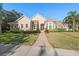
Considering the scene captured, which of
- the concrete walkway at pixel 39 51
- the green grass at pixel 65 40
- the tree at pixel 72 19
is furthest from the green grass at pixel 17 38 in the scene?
the tree at pixel 72 19

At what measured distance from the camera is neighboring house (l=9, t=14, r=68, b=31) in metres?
7.30

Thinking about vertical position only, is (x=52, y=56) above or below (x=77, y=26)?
below

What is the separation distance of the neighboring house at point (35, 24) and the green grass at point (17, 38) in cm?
9

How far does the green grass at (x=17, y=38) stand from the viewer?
24.0 ft

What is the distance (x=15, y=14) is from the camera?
287 inches

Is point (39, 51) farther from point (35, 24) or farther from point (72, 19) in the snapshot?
point (72, 19)

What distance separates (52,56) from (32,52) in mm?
307

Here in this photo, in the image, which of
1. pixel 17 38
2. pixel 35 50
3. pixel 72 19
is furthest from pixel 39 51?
pixel 72 19

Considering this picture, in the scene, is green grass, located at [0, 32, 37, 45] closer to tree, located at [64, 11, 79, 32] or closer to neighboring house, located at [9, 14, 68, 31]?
neighboring house, located at [9, 14, 68, 31]

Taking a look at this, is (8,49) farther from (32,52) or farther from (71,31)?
(71,31)

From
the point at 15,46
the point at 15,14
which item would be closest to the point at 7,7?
the point at 15,14

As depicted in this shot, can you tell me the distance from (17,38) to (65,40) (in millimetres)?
732

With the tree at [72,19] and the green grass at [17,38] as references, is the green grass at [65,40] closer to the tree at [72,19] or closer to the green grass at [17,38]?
the tree at [72,19]

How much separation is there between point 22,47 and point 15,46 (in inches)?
4.4
